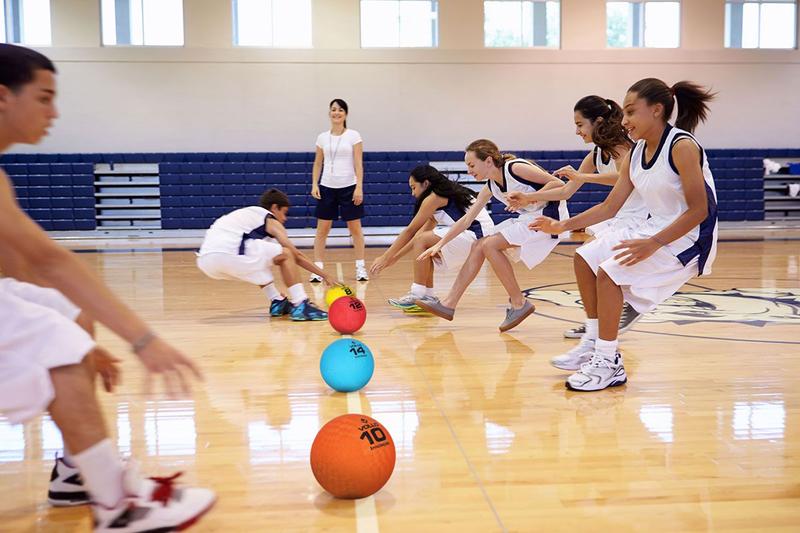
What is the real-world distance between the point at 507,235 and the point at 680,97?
1.93 metres

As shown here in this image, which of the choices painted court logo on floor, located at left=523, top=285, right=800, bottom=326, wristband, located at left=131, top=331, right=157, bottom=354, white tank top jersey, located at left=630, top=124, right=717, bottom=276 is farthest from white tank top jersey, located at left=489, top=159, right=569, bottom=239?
wristband, located at left=131, top=331, right=157, bottom=354

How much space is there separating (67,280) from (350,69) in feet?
45.2

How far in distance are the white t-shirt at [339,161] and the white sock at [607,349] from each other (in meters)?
5.50

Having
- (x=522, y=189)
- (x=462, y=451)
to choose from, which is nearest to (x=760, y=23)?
(x=522, y=189)

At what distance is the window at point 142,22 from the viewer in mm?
14781

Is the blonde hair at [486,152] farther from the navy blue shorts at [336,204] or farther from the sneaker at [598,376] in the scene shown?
the navy blue shorts at [336,204]

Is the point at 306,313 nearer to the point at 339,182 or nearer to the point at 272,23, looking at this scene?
the point at 339,182

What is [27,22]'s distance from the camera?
1466cm

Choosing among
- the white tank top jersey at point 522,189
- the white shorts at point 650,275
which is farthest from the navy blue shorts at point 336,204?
the white shorts at point 650,275

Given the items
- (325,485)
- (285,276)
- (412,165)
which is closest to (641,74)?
(412,165)

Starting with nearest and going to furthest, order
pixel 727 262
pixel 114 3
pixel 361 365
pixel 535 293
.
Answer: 1. pixel 361 365
2. pixel 535 293
3. pixel 727 262
4. pixel 114 3

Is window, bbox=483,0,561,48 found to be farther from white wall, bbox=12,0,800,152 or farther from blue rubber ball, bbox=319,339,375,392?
blue rubber ball, bbox=319,339,375,392

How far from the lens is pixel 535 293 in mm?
7703

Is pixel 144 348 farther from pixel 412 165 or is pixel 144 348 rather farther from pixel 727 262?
pixel 412 165
